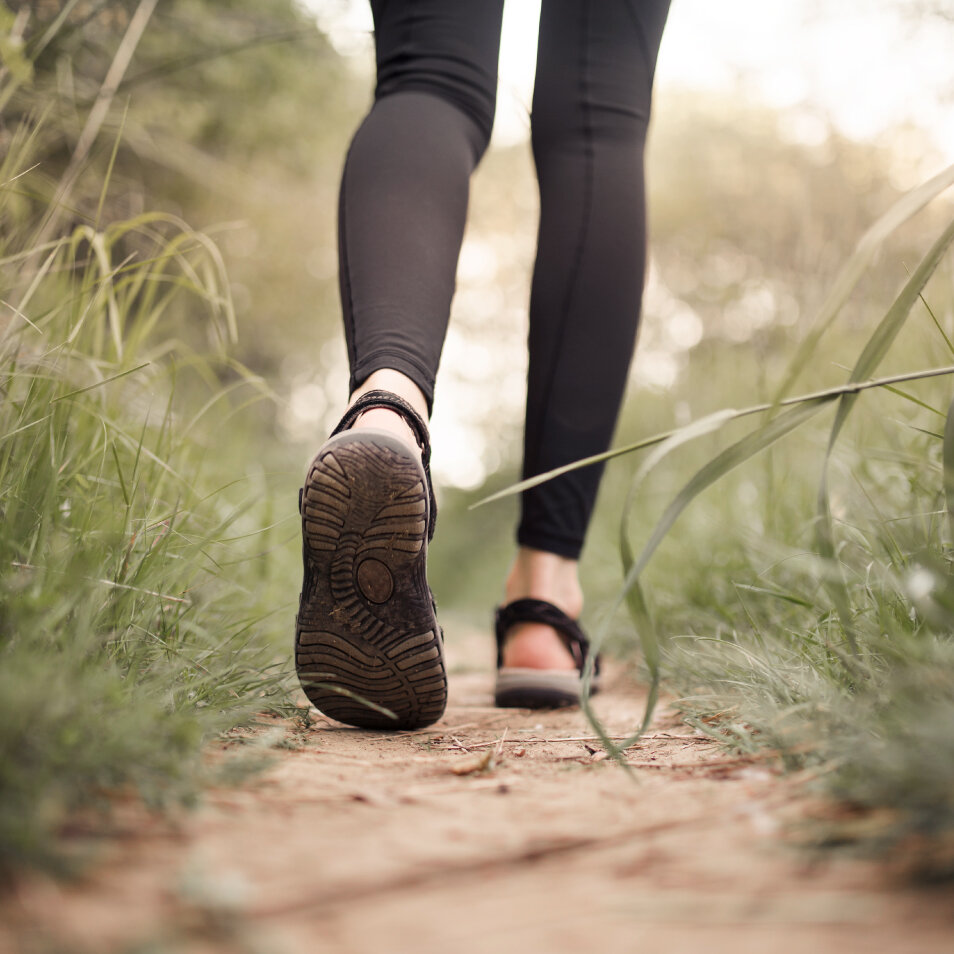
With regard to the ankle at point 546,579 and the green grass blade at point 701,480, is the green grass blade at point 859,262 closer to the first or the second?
the green grass blade at point 701,480

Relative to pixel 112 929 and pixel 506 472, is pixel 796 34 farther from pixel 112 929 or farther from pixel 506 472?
pixel 506 472

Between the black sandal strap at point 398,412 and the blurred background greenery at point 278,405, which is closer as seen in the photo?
the blurred background greenery at point 278,405

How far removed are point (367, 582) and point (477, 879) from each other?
0.37 metres

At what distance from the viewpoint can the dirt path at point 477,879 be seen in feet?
1.16

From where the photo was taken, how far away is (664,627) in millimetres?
1370

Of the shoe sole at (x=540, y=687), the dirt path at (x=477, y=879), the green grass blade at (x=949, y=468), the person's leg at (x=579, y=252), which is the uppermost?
the person's leg at (x=579, y=252)

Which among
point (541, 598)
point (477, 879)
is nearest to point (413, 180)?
A: point (541, 598)

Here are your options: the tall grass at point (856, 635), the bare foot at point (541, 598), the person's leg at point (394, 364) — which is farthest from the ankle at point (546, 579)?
the person's leg at point (394, 364)

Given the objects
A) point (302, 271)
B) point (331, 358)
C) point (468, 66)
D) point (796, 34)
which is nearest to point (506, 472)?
point (331, 358)

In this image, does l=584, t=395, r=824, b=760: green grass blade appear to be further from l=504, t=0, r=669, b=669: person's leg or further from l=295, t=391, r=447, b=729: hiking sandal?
l=504, t=0, r=669, b=669: person's leg

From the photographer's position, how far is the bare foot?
1067 mm

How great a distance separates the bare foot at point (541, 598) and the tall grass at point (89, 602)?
0.32 meters

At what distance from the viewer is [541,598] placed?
108cm

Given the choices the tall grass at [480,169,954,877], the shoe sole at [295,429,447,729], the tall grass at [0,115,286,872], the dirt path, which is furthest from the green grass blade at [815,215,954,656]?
the tall grass at [0,115,286,872]
